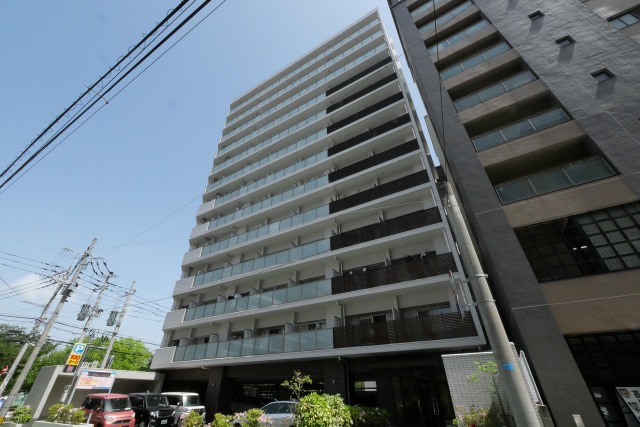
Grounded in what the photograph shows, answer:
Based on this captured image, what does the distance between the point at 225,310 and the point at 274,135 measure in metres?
16.4

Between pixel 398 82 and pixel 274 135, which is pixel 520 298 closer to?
pixel 398 82

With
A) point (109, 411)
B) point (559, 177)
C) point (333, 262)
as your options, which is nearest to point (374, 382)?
point (333, 262)

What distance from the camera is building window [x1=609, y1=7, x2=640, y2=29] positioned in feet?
41.4

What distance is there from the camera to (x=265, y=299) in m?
16.7

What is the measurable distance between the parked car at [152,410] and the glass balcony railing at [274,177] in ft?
49.2

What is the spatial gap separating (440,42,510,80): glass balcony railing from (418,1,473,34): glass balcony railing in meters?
4.47

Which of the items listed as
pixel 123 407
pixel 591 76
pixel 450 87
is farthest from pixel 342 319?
pixel 591 76

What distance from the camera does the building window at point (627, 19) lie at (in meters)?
12.6

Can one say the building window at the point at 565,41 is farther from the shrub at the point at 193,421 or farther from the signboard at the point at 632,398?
the shrub at the point at 193,421

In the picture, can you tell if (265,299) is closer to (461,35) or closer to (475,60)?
(475,60)

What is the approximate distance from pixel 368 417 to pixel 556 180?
1062 centimetres

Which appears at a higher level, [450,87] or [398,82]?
[398,82]

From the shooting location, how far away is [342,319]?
1483 centimetres

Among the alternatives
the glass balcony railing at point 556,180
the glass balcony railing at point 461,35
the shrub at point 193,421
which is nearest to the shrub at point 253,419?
the shrub at point 193,421
